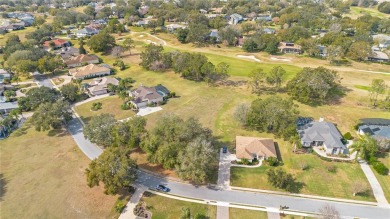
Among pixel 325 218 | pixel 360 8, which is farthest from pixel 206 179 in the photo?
pixel 360 8

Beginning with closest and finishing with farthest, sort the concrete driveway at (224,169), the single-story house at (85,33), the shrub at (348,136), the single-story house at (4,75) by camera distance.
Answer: the concrete driveway at (224,169) → the shrub at (348,136) → the single-story house at (4,75) → the single-story house at (85,33)

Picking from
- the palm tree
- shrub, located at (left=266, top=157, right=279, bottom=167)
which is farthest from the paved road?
the palm tree

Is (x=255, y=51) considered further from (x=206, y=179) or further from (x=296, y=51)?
(x=206, y=179)

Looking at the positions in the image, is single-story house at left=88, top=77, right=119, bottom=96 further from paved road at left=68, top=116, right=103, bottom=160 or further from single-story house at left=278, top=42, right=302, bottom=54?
single-story house at left=278, top=42, right=302, bottom=54

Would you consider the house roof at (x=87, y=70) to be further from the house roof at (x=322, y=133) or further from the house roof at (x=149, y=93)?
the house roof at (x=322, y=133)

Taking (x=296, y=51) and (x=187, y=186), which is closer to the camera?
(x=187, y=186)

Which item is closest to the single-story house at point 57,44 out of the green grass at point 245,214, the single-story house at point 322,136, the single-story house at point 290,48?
the single-story house at point 290,48

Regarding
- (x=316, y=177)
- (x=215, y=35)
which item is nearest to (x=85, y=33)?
(x=215, y=35)
